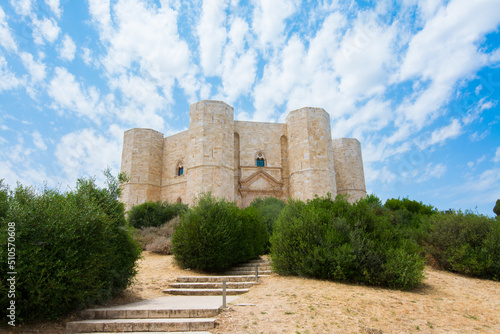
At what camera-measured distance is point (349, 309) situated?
458 centimetres

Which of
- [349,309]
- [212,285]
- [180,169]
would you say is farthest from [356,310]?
[180,169]

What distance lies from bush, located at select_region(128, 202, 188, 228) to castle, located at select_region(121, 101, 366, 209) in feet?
12.4

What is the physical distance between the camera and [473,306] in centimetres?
551

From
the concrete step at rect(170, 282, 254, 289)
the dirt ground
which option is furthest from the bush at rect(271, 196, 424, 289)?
the concrete step at rect(170, 282, 254, 289)

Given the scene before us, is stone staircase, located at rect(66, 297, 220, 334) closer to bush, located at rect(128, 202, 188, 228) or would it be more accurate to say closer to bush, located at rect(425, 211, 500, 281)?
bush, located at rect(425, 211, 500, 281)

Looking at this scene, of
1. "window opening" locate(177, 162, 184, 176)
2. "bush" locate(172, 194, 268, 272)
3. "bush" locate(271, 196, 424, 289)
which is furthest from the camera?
"window opening" locate(177, 162, 184, 176)

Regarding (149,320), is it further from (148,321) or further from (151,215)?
(151,215)

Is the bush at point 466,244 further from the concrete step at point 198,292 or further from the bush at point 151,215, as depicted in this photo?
the bush at point 151,215

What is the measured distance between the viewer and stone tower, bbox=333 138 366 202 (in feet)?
86.2

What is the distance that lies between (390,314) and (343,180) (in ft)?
74.9

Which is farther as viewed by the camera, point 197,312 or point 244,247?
point 244,247

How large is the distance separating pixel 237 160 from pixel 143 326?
19.8 meters

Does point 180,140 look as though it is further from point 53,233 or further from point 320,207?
point 53,233

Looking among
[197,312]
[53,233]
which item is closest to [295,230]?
[197,312]
